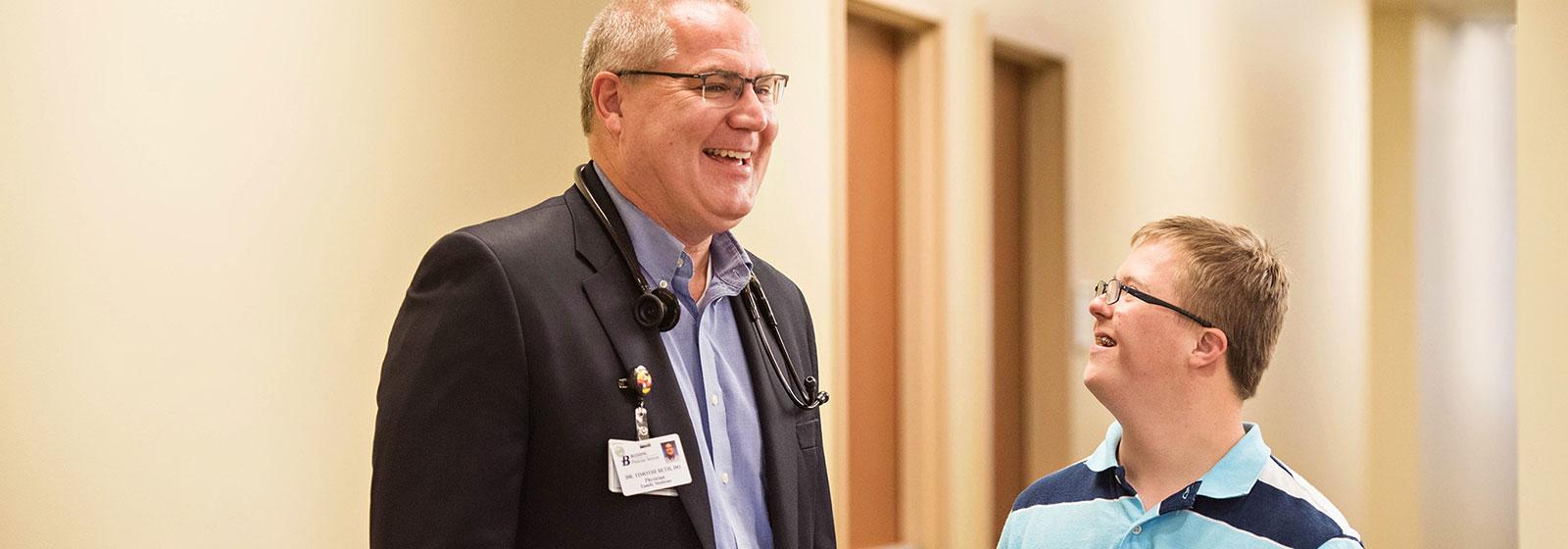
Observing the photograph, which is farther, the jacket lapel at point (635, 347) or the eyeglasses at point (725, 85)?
the eyeglasses at point (725, 85)

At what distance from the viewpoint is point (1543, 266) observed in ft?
10.5

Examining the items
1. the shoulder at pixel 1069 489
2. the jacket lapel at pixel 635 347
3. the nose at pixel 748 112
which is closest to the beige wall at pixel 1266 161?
the shoulder at pixel 1069 489

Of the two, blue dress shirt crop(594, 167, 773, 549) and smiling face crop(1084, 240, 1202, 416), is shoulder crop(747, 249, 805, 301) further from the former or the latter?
smiling face crop(1084, 240, 1202, 416)

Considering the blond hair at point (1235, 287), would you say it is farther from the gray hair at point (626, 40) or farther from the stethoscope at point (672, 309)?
the gray hair at point (626, 40)

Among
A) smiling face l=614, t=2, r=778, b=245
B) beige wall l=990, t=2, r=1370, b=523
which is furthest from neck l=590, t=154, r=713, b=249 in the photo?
beige wall l=990, t=2, r=1370, b=523

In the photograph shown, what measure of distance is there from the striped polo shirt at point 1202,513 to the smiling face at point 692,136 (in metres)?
0.66

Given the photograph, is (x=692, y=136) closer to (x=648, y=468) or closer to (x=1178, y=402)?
(x=648, y=468)

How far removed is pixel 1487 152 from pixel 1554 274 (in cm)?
283

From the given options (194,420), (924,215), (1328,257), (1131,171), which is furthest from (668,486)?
(1328,257)

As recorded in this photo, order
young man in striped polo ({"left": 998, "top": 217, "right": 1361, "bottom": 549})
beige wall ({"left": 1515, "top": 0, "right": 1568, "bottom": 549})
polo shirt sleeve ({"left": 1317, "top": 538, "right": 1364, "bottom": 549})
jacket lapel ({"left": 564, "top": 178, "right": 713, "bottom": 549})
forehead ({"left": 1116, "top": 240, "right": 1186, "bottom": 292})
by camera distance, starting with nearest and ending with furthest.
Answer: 1. jacket lapel ({"left": 564, "top": 178, "right": 713, "bottom": 549})
2. polo shirt sleeve ({"left": 1317, "top": 538, "right": 1364, "bottom": 549})
3. young man in striped polo ({"left": 998, "top": 217, "right": 1361, "bottom": 549})
4. forehead ({"left": 1116, "top": 240, "right": 1186, "bottom": 292})
5. beige wall ({"left": 1515, "top": 0, "right": 1568, "bottom": 549})

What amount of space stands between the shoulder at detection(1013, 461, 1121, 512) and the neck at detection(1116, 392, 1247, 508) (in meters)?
0.05

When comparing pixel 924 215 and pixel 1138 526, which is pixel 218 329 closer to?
pixel 1138 526

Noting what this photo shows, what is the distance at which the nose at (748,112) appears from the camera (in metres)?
1.73

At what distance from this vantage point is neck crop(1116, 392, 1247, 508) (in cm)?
182
